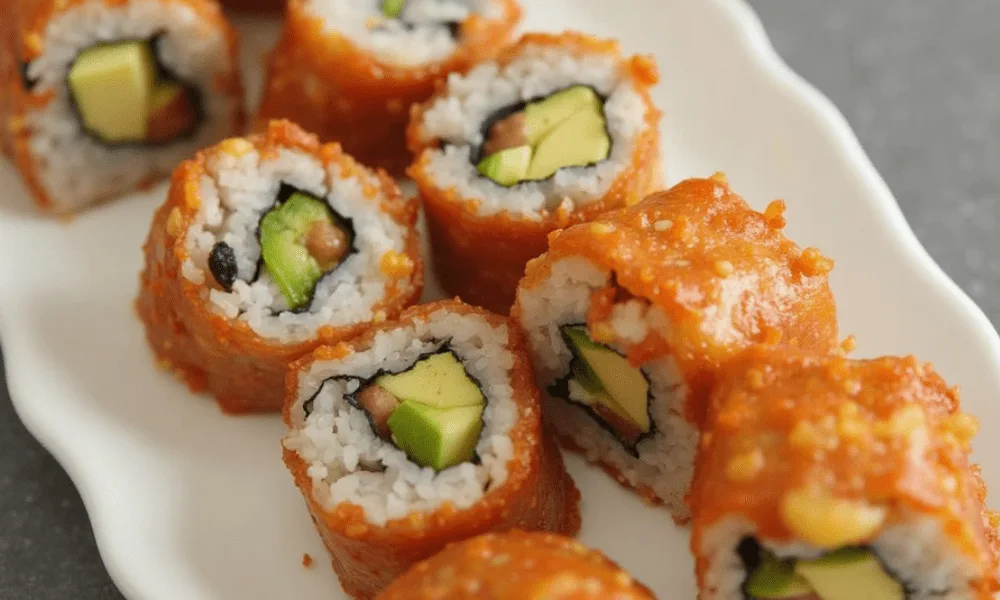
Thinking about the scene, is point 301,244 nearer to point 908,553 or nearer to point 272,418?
point 272,418

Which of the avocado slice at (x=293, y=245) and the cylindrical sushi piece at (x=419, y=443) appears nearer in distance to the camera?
the cylindrical sushi piece at (x=419, y=443)

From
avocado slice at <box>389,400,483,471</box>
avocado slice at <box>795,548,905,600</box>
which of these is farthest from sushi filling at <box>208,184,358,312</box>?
avocado slice at <box>795,548,905,600</box>

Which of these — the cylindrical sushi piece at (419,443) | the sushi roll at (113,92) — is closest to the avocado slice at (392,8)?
the sushi roll at (113,92)

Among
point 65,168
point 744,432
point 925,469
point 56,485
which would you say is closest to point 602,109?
point 744,432

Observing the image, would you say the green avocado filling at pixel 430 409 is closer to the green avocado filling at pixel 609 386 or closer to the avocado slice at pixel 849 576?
the green avocado filling at pixel 609 386

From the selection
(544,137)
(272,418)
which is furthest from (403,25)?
(272,418)

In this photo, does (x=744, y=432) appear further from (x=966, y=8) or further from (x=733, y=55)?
(x=966, y=8)


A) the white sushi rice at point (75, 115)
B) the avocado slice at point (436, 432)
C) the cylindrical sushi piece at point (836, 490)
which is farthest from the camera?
the white sushi rice at point (75, 115)
